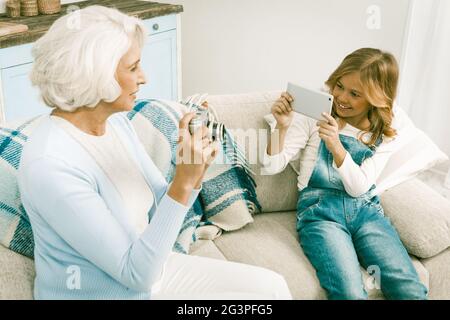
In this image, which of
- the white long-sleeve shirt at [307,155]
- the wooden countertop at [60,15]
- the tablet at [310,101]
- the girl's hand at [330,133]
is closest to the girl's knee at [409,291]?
the white long-sleeve shirt at [307,155]

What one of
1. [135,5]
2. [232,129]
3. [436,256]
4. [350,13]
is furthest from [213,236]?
[350,13]

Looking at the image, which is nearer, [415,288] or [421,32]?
[415,288]

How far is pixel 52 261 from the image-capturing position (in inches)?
46.4

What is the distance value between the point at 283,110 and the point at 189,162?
2.26 ft

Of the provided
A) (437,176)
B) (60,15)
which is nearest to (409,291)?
(437,176)

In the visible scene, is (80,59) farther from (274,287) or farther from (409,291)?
(409,291)

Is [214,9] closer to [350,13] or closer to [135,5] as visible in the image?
[135,5]

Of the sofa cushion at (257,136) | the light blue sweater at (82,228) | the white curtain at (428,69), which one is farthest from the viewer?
the white curtain at (428,69)

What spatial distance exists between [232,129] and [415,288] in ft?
2.52

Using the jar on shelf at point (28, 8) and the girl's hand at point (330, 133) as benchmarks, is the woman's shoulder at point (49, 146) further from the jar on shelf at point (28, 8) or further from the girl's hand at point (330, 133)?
the jar on shelf at point (28, 8)

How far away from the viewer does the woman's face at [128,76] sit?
1210 mm

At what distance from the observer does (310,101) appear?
1.68 metres

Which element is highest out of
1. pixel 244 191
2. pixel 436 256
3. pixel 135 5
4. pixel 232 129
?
pixel 135 5

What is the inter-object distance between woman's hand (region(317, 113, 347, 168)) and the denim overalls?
9cm
